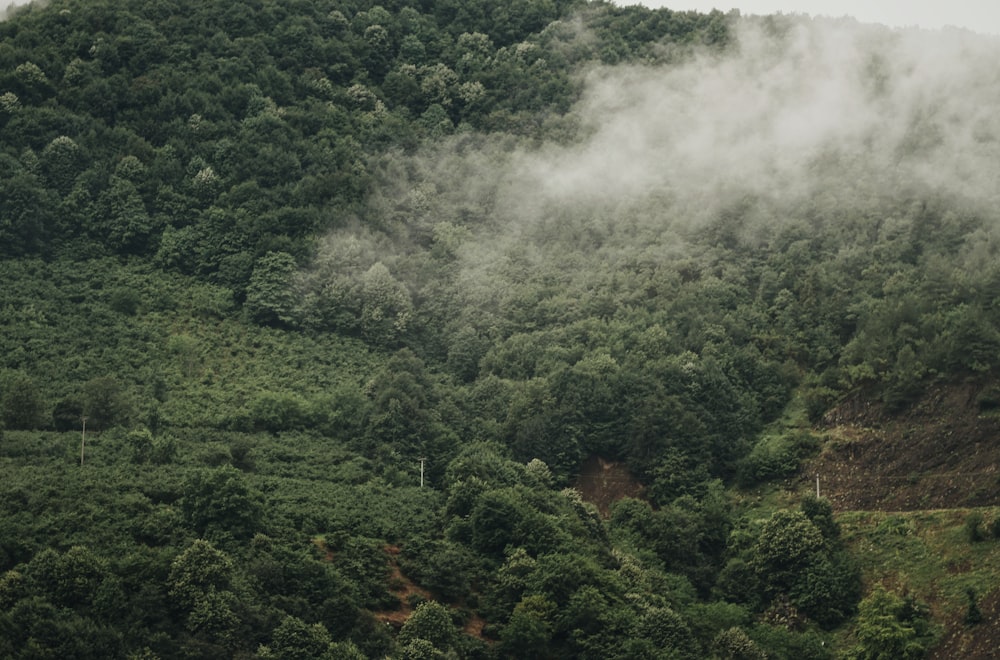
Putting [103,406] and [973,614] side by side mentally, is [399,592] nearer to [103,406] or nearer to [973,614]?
[103,406]

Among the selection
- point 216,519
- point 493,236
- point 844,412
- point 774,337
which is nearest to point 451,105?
point 493,236

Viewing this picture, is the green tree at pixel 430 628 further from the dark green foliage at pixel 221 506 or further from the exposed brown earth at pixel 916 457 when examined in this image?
the exposed brown earth at pixel 916 457

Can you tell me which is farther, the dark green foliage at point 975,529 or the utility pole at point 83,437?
the utility pole at point 83,437

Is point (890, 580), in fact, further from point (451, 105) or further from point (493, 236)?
point (451, 105)

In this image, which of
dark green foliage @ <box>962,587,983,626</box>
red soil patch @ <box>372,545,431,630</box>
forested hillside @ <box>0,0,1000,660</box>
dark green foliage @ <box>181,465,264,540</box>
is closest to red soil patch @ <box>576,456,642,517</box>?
forested hillside @ <box>0,0,1000,660</box>

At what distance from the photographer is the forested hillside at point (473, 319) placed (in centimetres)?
8188

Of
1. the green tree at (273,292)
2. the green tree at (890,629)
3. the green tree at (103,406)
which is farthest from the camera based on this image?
the green tree at (273,292)

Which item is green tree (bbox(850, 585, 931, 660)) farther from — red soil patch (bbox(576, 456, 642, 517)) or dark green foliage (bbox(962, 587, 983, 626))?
red soil patch (bbox(576, 456, 642, 517))

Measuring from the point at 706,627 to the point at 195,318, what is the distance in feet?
127

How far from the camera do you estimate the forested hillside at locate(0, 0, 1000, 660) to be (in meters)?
81.9

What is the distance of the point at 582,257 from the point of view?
375 feet

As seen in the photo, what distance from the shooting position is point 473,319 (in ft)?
363

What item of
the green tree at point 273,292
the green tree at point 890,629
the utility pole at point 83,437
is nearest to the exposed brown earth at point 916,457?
the green tree at point 890,629

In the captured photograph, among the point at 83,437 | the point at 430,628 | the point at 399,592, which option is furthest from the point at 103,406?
the point at 430,628
